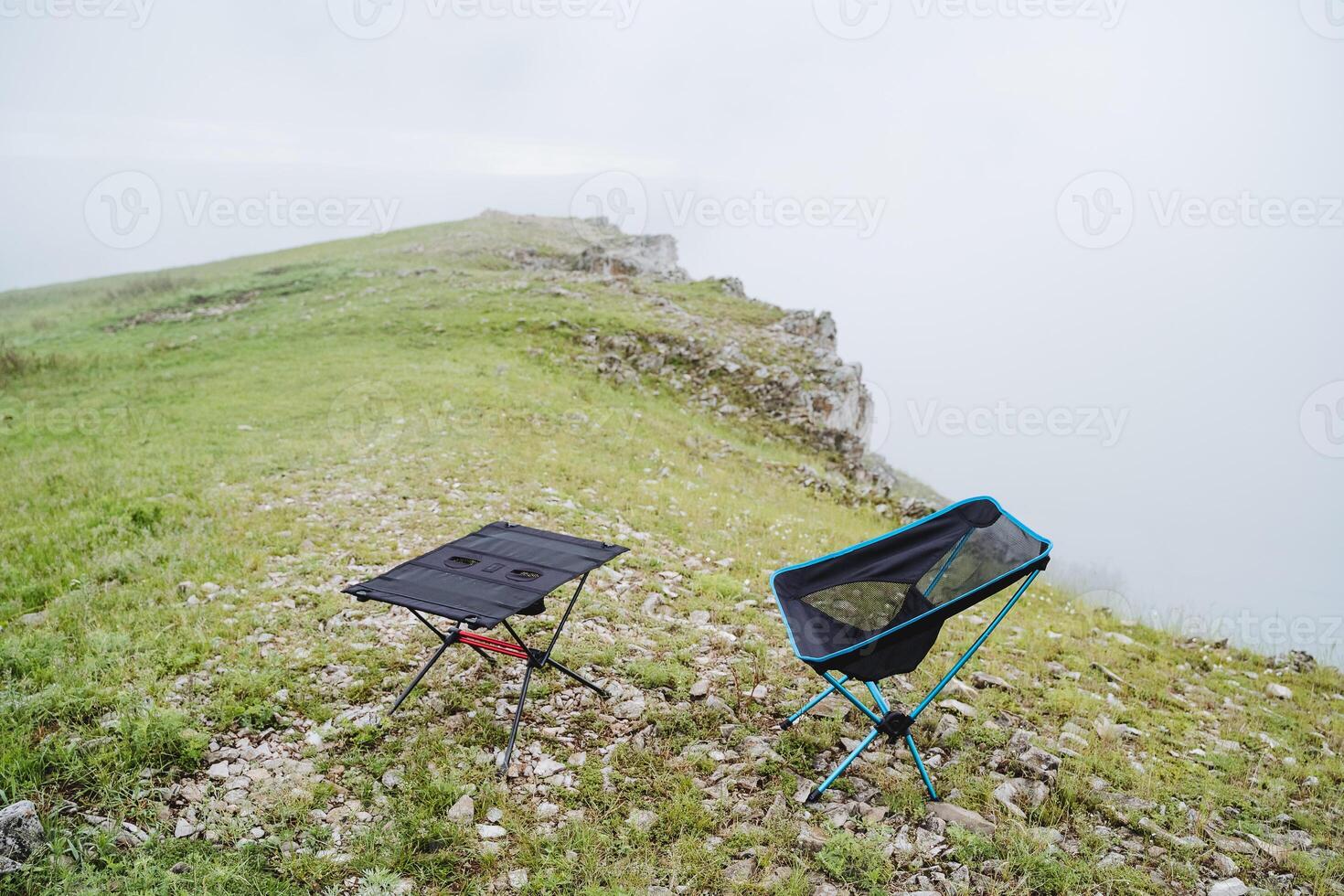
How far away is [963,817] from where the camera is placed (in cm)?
411

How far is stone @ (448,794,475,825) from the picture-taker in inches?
158

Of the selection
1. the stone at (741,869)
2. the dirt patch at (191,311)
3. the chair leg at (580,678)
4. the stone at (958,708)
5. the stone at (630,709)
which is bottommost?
the stone at (741,869)

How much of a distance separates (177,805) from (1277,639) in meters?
10.9

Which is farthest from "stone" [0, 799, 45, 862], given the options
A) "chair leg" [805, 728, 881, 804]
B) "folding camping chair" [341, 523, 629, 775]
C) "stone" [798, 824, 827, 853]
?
"chair leg" [805, 728, 881, 804]

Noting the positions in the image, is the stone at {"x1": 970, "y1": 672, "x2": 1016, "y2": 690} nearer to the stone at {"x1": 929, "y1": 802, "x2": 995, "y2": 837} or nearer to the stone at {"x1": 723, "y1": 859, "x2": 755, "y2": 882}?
the stone at {"x1": 929, "y1": 802, "x2": 995, "y2": 837}

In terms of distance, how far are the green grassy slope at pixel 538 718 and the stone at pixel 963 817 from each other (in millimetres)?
86

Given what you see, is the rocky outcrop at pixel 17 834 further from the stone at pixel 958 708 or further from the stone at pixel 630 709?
the stone at pixel 958 708

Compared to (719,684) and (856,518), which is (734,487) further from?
(719,684)

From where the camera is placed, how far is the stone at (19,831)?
3451 millimetres

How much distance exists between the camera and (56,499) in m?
9.23

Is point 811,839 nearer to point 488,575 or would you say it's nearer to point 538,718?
point 538,718

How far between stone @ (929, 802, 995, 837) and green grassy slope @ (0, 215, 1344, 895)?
0.09 metres

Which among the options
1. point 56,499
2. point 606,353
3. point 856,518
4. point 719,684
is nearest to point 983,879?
point 719,684

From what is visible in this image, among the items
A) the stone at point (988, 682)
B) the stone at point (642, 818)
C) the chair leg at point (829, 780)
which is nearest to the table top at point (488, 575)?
the stone at point (642, 818)
